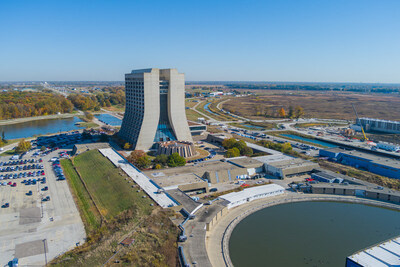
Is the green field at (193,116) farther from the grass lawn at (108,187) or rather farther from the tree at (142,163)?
the tree at (142,163)

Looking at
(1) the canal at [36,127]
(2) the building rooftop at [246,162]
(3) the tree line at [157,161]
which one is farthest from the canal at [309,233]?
(1) the canal at [36,127]

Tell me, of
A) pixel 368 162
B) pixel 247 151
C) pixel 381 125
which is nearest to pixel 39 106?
pixel 247 151

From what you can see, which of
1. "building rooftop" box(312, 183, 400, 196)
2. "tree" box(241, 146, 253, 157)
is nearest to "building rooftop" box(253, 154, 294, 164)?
"tree" box(241, 146, 253, 157)

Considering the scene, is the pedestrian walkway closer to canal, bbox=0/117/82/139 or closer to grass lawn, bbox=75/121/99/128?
canal, bbox=0/117/82/139

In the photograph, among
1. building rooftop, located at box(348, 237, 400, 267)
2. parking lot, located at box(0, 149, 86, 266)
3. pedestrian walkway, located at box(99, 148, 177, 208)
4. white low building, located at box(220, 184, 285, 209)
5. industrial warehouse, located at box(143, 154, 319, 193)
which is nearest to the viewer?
building rooftop, located at box(348, 237, 400, 267)

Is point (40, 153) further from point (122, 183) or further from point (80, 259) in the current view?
point (80, 259)
